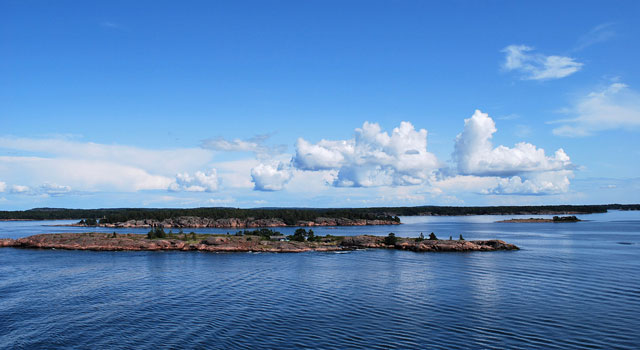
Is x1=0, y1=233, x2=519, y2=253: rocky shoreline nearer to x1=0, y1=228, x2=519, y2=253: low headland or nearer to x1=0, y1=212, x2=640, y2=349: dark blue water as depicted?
x1=0, y1=228, x2=519, y2=253: low headland

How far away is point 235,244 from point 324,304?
67.5 meters

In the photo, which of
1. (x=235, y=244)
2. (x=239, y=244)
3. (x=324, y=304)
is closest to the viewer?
(x=324, y=304)

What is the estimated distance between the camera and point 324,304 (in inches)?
1829

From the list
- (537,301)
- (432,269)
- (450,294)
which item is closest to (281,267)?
(432,269)

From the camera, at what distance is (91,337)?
115 feet

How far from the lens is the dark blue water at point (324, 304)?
34.0m

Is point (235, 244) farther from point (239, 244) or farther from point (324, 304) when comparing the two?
point (324, 304)

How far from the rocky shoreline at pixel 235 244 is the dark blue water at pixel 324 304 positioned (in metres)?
23.4

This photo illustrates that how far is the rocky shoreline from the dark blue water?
23385 mm

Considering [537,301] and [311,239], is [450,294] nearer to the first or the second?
[537,301]

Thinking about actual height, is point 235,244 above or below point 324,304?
above

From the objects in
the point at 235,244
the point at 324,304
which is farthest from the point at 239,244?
the point at 324,304

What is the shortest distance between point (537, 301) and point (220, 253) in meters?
74.5

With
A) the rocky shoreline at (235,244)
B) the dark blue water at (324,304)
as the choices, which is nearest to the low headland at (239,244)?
the rocky shoreline at (235,244)
